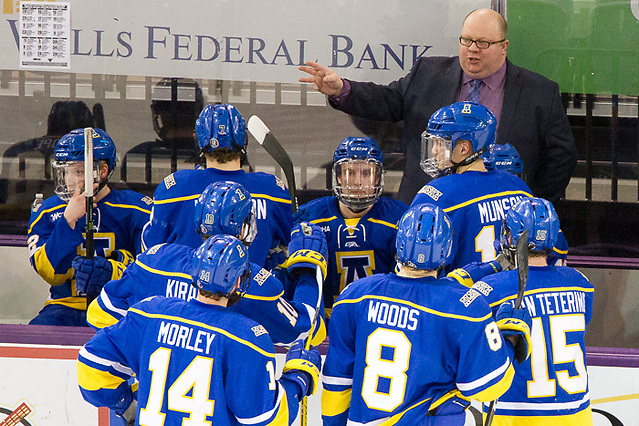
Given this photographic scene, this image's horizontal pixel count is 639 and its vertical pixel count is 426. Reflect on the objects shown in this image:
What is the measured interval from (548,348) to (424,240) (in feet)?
2.31

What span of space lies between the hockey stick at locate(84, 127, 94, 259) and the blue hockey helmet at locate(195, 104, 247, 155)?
65cm

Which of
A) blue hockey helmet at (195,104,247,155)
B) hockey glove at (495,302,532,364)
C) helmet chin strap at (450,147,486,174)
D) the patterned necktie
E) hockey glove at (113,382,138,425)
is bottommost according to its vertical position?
hockey glove at (113,382,138,425)

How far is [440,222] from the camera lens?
2746 mm

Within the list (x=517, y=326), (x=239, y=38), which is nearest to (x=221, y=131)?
(x=517, y=326)

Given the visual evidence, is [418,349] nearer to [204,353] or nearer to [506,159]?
[204,353]

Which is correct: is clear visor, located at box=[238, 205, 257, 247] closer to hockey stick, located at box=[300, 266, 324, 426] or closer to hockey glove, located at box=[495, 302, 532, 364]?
hockey stick, located at box=[300, 266, 324, 426]

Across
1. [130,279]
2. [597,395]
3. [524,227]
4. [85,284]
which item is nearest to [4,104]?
[85,284]

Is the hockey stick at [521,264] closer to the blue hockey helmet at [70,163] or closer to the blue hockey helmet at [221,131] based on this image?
the blue hockey helmet at [221,131]

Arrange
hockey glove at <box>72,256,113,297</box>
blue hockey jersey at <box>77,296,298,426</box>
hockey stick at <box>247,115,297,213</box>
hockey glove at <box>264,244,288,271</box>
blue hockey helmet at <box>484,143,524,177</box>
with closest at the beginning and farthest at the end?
1. blue hockey jersey at <box>77,296,298,426</box>
2. hockey glove at <box>264,244,288,271</box>
3. hockey glove at <box>72,256,113,297</box>
4. hockey stick at <box>247,115,297,213</box>
5. blue hockey helmet at <box>484,143,524,177</box>

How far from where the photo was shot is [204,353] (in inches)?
97.1

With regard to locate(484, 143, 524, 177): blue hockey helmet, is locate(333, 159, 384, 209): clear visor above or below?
below

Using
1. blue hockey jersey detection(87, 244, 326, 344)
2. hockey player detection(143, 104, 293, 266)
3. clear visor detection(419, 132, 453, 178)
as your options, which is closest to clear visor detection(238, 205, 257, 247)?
blue hockey jersey detection(87, 244, 326, 344)

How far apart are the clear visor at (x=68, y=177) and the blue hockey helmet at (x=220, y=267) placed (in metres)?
1.74

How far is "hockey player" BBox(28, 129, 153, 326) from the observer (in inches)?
158
